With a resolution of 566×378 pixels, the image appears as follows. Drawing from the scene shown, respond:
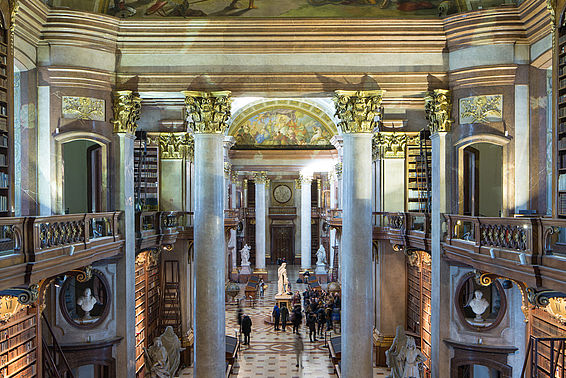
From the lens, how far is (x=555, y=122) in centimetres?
722

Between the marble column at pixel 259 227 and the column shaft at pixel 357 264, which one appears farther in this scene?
the marble column at pixel 259 227

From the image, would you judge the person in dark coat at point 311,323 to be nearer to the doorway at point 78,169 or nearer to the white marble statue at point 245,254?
the doorway at point 78,169

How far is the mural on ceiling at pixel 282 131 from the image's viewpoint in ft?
86.5

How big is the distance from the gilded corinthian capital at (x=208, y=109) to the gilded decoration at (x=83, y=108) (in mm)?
1670

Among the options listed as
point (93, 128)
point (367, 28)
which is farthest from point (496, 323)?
point (93, 128)

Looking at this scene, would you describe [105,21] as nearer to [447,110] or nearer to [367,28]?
[367,28]

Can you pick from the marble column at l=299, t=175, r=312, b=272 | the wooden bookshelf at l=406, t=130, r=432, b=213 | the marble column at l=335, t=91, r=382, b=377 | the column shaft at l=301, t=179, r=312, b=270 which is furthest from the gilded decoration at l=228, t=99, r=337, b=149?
the marble column at l=335, t=91, r=382, b=377

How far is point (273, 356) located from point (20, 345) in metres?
9.41

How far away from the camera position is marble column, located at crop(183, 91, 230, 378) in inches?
408

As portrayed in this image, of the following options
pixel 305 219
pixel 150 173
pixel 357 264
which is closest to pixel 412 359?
pixel 357 264

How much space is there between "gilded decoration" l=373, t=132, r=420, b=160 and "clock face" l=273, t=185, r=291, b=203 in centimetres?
2249

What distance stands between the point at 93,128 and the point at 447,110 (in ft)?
22.6

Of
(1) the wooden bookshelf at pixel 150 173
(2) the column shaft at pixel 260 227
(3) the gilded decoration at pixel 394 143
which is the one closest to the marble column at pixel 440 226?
(3) the gilded decoration at pixel 394 143

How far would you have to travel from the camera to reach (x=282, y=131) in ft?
87.6
